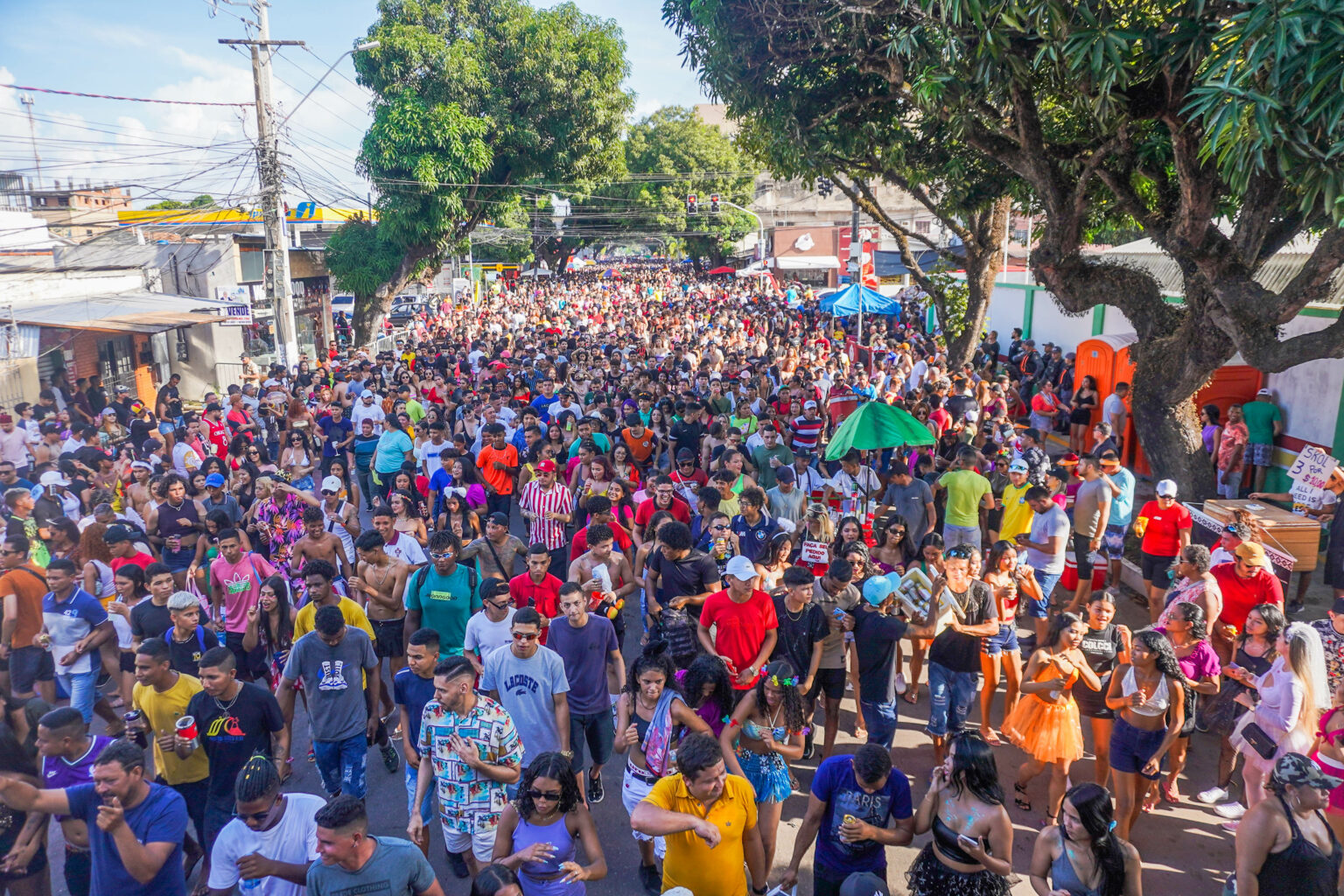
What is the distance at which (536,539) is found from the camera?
26.1 feet

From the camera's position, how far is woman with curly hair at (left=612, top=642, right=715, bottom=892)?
448 centimetres

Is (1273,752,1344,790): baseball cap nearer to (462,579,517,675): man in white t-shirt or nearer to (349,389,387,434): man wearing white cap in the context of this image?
(462,579,517,675): man in white t-shirt

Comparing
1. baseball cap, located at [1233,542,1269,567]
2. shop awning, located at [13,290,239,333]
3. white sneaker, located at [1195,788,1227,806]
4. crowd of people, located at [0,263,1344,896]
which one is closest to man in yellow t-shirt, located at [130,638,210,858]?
crowd of people, located at [0,263,1344,896]

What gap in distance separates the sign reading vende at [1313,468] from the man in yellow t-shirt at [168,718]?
363 inches

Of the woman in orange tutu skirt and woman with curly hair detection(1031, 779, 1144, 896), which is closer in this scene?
woman with curly hair detection(1031, 779, 1144, 896)

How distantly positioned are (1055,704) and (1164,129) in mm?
7984

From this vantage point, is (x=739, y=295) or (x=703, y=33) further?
(x=739, y=295)

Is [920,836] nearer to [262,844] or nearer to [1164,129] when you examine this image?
[262,844]

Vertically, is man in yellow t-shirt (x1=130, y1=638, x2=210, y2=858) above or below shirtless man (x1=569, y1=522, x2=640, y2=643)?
below

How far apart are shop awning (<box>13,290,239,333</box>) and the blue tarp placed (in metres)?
12.7

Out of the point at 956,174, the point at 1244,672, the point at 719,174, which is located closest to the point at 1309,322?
the point at 956,174

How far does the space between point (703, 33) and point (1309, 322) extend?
8.78 m

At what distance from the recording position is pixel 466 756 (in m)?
4.29

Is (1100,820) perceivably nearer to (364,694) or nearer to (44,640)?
(364,694)
